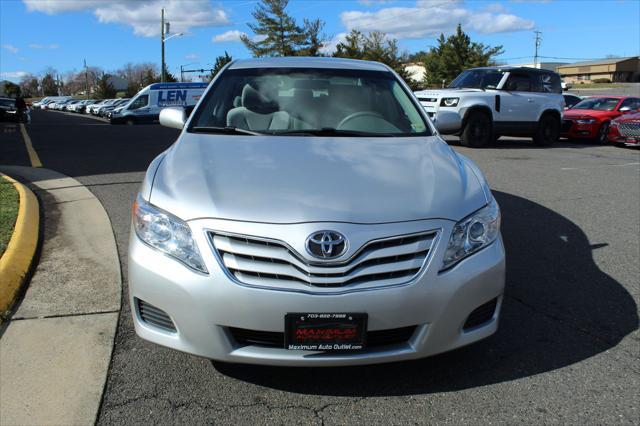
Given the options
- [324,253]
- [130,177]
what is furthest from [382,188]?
[130,177]

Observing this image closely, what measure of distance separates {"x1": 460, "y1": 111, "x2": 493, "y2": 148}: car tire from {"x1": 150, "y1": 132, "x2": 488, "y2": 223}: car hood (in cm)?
1036

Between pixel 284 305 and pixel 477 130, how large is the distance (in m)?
12.0

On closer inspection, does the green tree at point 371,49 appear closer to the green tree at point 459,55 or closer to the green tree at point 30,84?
the green tree at point 459,55

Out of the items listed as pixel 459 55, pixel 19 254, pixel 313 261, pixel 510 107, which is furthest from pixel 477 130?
pixel 459 55

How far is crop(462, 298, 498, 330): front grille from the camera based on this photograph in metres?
2.61

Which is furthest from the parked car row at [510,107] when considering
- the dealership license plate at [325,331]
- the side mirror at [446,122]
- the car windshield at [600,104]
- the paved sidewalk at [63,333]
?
the dealership license plate at [325,331]

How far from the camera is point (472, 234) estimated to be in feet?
8.70

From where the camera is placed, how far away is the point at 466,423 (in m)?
2.46

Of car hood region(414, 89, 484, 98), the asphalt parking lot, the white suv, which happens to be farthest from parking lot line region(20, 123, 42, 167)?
car hood region(414, 89, 484, 98)

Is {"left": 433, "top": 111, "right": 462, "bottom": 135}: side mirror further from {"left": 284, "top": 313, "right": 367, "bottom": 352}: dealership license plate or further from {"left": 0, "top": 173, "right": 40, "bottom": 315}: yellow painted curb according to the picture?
{"left": 0, "top": 173, "right": 40, "bottom": 315}: yellow painted curb

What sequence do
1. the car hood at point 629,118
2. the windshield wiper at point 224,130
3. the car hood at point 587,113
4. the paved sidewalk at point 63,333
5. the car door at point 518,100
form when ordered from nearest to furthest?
the paved sidewalk at point 63,333, the windshield wiper at point 224,130, the car door at point 518,100, the car hood at point 629,118, the car hood at point 587,113

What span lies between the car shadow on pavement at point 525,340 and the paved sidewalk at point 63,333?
2.40 ft

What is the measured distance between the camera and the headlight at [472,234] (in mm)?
2535

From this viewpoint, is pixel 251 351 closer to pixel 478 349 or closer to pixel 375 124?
pixel 478 349
